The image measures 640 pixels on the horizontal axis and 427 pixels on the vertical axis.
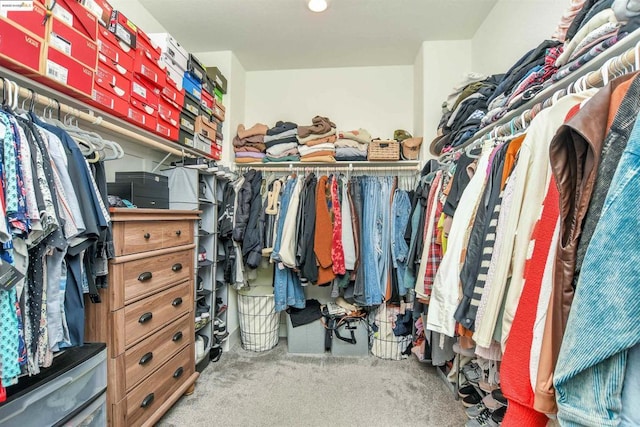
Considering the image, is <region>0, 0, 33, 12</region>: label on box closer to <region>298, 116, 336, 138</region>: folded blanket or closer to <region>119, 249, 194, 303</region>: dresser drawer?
<region>119, 249, 194, 303</region>: dresser drawer

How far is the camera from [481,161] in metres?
1.13

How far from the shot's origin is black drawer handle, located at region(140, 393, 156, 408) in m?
1.27

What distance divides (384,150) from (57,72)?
1.98 m

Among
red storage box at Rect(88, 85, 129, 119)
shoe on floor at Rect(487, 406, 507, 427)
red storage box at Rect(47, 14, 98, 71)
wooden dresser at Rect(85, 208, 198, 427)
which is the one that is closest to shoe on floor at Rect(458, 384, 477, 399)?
shoe on floor at Rect(487, 406, 507, 427)

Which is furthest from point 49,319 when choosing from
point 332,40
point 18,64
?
point 332,40

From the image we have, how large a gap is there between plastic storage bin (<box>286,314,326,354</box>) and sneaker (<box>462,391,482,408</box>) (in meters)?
1.05

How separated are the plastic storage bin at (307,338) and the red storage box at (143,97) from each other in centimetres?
184

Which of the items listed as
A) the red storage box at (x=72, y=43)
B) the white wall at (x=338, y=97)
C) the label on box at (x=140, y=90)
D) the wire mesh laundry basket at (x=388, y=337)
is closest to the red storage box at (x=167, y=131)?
the label on box at (x=140, y=90)

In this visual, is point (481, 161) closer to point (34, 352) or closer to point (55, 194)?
point (55, 194)

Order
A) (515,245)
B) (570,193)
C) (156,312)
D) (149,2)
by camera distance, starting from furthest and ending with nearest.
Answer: (149,2)
(156,312)
(515,245)
(570,193)

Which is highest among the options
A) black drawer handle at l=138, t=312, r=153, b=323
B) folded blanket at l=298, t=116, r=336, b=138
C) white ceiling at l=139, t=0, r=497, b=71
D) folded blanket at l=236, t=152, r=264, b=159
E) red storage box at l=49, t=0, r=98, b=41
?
white ceiling at l=139, t=0, r=497, b=71

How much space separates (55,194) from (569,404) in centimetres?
139

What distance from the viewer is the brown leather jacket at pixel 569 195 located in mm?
504

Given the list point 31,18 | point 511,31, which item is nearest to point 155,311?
point 31,18
